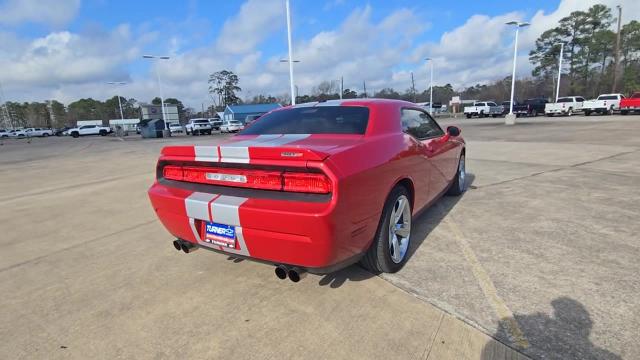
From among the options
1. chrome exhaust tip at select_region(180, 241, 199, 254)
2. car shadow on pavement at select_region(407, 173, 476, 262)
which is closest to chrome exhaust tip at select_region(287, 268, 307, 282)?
chrome exhaust tip at select_region(180, 241, 199, 254)

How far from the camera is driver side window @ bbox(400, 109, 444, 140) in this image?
3.62m

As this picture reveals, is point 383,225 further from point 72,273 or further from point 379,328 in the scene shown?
point 72,273

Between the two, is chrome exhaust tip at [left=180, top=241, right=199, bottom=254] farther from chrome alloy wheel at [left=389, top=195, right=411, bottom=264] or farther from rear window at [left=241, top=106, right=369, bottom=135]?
chrome alloy wheel at [left=389, top=195, right=411, bottom=264]

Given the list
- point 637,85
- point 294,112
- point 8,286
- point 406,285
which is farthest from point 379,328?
point 637,85

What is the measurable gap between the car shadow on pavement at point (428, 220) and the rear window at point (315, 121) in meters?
1.16

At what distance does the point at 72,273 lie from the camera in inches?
129

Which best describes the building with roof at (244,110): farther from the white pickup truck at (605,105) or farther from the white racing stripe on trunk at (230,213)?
the white racing stripe on trunk at (230,213)

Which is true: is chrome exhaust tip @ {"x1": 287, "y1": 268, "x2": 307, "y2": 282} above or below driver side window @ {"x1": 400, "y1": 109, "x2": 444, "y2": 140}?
below

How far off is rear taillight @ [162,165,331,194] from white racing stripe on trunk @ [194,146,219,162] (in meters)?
0.09

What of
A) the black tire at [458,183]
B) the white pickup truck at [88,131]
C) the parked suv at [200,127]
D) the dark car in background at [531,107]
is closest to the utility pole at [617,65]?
the dark car in background at [531,107]

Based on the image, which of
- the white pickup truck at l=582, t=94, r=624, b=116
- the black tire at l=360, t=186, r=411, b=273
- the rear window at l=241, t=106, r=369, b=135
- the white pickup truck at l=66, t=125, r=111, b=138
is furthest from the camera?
the white pickup truck at l=66, t=125, r=111, b=138

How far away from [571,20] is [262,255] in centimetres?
6805

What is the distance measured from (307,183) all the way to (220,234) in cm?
77

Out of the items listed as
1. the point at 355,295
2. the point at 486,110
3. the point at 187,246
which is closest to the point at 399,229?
the point at 355,295
